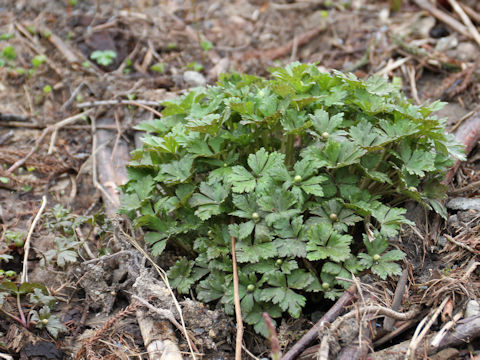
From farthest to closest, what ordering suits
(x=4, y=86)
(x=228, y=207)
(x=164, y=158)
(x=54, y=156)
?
(x=4, y=86)
(x=54, y=156)
(x=164, y=158)
(x=228, y=207)

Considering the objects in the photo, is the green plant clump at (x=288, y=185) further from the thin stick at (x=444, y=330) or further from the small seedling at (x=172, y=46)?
the small seedling at (x=172, y=46)

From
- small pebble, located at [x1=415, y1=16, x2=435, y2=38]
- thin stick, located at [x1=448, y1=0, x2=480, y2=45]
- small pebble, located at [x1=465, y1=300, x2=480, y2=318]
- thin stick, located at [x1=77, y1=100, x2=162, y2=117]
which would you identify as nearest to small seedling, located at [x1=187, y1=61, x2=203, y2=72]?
thin stick, located at [x1=77, y1=100, x2=162, y2=117]

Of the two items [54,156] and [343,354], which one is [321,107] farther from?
[54,156]

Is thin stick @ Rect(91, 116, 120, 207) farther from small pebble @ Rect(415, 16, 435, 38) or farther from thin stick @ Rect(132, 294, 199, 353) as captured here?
small pebble @ Rect(415, 16, 435, 38)

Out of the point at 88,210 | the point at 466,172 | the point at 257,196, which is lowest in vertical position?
the point at 88,210

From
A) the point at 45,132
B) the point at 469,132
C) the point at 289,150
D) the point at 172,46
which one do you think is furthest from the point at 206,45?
the point at 469,132

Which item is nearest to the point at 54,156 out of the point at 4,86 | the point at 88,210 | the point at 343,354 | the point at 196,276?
the point at 88,210

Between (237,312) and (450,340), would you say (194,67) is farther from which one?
(450,340)
